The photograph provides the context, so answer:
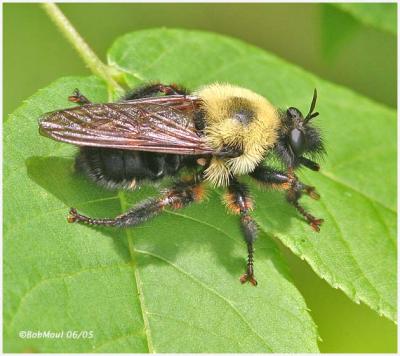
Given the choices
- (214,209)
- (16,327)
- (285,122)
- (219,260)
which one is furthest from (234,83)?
(16,327)

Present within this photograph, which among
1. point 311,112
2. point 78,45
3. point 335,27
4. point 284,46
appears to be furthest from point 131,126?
point 284,46

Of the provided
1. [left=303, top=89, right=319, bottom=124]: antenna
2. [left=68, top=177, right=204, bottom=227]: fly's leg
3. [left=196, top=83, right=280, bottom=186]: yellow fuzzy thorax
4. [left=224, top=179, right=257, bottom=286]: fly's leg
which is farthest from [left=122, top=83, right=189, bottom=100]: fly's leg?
[left=303, top=89, right=319, bottom=124]: antenna

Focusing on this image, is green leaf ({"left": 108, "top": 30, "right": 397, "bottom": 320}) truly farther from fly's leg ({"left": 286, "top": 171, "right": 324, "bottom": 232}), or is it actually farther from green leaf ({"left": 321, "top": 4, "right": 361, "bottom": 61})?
green leaf ({"left": 321, "top": 4, "right": 361, "bottom": 61})

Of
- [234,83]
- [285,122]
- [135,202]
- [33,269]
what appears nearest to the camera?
[33,269]

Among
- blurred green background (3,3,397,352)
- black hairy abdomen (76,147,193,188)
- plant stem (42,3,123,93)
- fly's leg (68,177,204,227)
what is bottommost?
blurred green background (3,3,397,352)

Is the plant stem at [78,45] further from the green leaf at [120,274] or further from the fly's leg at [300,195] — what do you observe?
the fly's leg at [300,195]

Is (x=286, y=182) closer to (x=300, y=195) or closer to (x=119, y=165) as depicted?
(x=300, y=195)

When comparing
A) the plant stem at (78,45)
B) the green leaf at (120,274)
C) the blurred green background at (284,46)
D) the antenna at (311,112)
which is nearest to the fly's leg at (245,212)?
the green leaf at (120,274)

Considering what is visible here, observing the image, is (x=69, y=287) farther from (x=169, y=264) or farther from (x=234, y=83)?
(x=234, y=83)
